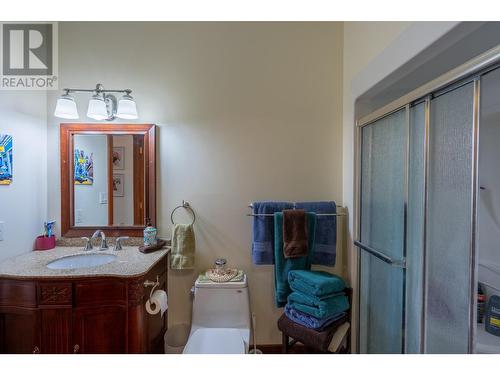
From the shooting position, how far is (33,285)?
1.27 metres

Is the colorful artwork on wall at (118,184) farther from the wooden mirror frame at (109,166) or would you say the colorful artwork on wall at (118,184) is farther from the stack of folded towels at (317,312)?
the stack of folded towels at (317,312)

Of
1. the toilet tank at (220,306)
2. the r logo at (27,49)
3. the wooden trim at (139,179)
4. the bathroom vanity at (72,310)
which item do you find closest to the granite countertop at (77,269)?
the bathroom vanity at (72,310)

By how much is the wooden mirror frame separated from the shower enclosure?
1.56 meters

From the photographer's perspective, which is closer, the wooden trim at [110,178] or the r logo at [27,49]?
the r logo at [27,49]

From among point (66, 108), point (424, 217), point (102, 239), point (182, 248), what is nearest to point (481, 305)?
point (424, 217)

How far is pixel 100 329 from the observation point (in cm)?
129

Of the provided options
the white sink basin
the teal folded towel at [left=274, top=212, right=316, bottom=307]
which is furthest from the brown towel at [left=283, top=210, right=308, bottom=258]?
the white sink basin

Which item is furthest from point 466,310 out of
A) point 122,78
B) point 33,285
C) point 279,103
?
point 122,78

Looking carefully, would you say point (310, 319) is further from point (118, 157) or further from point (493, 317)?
point (118, 157)

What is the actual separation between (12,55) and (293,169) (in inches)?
81.5

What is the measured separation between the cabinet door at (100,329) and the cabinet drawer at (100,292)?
4 centimetres

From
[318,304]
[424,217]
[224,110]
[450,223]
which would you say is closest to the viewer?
[450,223]

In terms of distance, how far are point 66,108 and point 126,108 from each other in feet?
1.36

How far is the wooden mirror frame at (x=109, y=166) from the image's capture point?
68.8 inches
